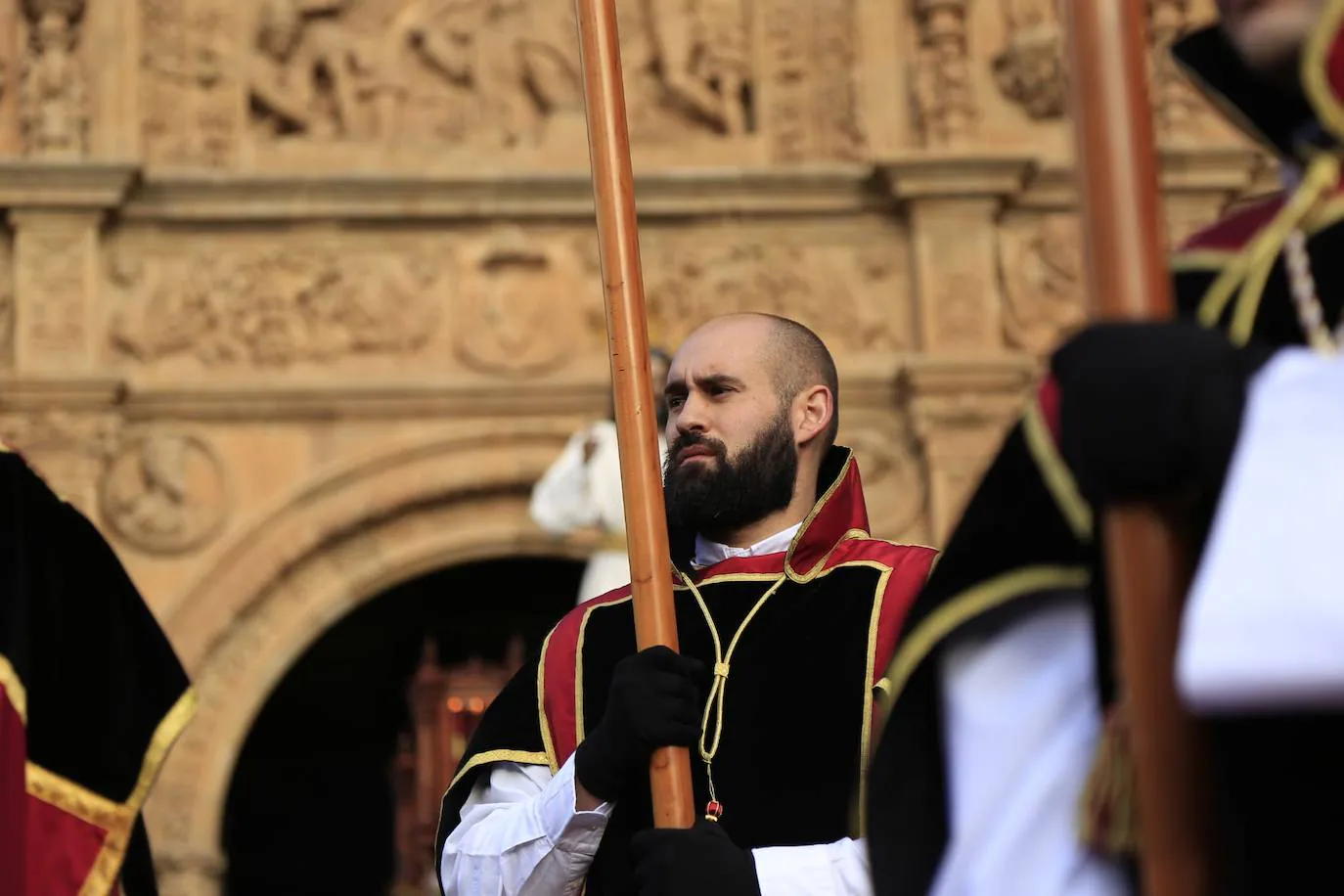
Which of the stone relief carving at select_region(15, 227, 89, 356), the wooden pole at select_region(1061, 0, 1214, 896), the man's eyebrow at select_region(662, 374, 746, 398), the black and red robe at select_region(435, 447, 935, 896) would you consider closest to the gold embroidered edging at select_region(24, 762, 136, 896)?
the black and red robe at select_region(435, 447, 935, 896)

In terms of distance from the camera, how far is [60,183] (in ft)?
31.0

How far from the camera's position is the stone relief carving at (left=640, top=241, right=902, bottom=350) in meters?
9.67

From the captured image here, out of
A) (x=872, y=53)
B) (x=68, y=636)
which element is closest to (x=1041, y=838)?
(x=68, y=636)

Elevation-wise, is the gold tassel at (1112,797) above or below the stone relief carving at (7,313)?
below

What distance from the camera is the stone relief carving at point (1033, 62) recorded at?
32.3ft

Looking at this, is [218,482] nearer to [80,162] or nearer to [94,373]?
[94,373]

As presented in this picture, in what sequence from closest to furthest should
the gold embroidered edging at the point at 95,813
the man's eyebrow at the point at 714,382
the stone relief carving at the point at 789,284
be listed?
the man's eyebrow at the point at 714,382 → the gold embroidered edging at the point at 95,813 → the stone relief carving at the point at 789,284

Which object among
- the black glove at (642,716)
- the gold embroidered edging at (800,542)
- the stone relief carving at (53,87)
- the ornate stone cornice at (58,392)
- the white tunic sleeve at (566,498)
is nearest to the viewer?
the black glove at (642,716)

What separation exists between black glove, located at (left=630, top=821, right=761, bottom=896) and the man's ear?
0.74 m

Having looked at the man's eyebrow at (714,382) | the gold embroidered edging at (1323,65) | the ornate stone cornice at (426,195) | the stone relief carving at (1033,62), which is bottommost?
the man's eyebrow at (714,382)

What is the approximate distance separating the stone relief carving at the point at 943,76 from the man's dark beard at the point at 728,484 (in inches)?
264

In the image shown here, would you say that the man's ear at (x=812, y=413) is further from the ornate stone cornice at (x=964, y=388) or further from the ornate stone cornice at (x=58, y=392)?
the ornate stone cornice at (x=58, y=392)

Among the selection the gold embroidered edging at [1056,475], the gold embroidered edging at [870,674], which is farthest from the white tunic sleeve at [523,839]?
the gold embroidered edging at [1056,475]

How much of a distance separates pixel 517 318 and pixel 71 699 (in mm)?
6118
